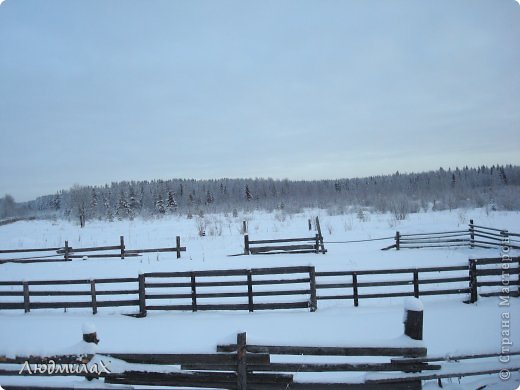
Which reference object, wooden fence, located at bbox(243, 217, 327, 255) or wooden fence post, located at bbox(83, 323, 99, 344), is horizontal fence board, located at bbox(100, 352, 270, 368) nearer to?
wooden fence post, located at bbox(83, 323, 99, 344)

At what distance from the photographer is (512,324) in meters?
7.93

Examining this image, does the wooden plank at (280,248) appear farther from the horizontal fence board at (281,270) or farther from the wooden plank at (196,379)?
the wooden plank at (196,379)

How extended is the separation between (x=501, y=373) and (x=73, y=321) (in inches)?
418

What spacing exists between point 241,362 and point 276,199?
83.2m

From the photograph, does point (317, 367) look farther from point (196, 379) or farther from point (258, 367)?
point (196, 379)

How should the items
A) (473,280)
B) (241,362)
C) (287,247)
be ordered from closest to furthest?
(241,362) → (473,280) → (287,247)

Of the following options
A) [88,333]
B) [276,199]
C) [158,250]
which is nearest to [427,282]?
[88,333]

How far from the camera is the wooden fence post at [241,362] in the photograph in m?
4.41

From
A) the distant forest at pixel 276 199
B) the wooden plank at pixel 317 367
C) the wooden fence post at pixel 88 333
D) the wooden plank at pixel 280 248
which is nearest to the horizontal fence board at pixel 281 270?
the wooden plank at pixel 317 367

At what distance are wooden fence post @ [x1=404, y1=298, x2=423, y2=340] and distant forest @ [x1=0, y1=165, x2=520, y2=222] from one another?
3186 centimetres

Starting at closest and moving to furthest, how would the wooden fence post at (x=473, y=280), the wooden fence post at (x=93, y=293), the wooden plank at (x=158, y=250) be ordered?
the wooden fence post at (x=473, y=280), the wooden fence post at (x=93, y=293), the wooden plank at (x=158, y=250)

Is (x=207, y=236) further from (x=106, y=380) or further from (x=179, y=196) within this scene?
(x=179, y=196)

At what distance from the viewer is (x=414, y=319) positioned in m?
4.70

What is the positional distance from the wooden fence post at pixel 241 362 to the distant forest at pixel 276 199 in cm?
3309
